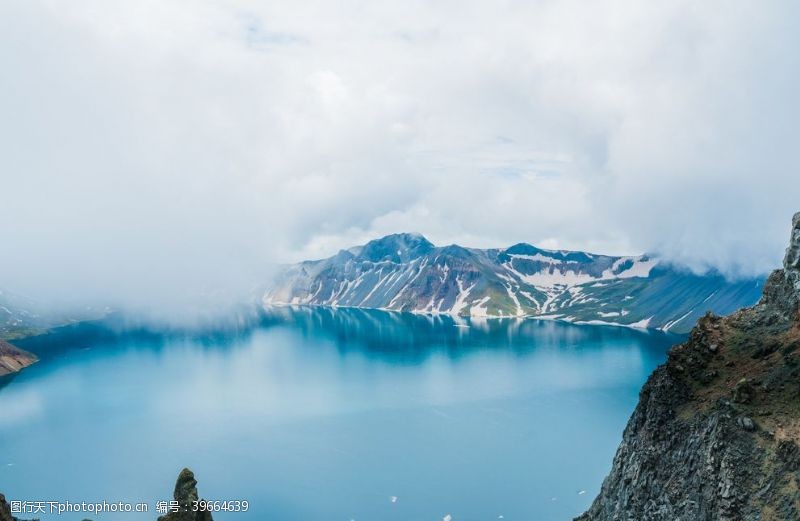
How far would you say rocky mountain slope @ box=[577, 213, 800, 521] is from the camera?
37.0 meters

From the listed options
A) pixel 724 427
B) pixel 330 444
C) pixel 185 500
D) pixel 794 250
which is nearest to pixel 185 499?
pixel 185 500

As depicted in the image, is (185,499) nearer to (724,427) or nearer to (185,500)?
(185,500)

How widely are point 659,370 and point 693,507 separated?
14.1 metres

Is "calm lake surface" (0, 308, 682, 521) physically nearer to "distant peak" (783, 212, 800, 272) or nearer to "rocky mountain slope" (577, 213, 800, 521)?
"rocky mountain slope" (577, 213, 800, 521)

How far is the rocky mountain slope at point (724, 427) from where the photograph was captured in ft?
121

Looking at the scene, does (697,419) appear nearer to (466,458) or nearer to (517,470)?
(517,470)

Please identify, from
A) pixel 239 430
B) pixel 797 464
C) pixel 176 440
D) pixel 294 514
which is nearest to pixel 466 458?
pixel 294 514

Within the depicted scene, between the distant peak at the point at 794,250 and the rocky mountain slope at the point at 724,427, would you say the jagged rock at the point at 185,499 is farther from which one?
the distant peak at the point at 794,250

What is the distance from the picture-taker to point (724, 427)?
131 ft

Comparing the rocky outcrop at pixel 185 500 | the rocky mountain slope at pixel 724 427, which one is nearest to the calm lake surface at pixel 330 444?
the rocky outcrop at pixel 185 500

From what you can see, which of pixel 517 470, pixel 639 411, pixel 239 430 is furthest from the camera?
pixel 239 430

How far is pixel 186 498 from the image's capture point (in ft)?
148

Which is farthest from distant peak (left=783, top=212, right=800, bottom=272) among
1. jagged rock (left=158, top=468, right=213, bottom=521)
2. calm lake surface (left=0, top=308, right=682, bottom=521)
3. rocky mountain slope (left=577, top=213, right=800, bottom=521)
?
calm lake surface (left=0, top=308, right=682, bottom=521)

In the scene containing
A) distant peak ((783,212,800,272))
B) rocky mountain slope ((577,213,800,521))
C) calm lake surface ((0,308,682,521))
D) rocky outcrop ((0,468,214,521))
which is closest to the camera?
rocky mountain slope ((577,213,800,521))
